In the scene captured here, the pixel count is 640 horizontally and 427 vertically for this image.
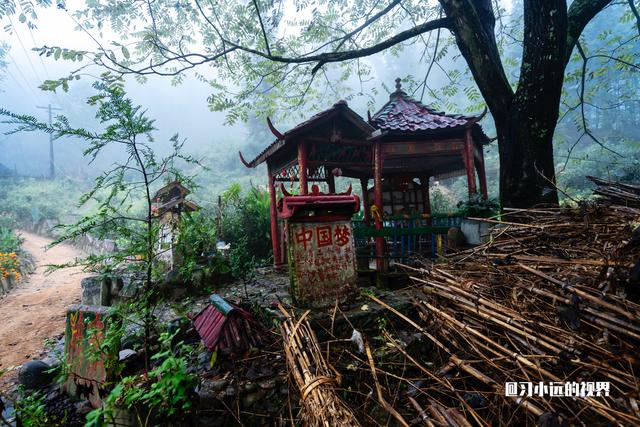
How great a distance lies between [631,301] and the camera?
4.70 feet

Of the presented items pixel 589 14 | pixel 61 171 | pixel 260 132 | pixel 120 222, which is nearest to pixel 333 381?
pixel 120 222

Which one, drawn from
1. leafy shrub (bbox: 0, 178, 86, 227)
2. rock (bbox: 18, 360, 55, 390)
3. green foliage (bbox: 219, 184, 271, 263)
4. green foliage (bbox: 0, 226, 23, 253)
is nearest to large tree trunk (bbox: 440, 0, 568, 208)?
green foliage (bbox: 219, 184, 271, 263)

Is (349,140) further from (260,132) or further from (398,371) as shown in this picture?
(260,132)

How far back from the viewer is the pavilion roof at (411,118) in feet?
22.8

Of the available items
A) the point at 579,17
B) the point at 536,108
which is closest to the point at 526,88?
the point at 536,108

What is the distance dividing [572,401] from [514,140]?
442 cm

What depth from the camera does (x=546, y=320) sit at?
5.25 feet

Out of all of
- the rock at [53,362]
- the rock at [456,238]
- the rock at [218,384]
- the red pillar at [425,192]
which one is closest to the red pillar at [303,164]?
the rock at [456,238]

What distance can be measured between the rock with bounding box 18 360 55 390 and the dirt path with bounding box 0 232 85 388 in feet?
1.34

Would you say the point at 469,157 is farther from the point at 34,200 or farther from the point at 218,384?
the point at 34,200

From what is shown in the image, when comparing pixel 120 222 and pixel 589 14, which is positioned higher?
pixel 589 14

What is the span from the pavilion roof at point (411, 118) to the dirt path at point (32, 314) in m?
6.69

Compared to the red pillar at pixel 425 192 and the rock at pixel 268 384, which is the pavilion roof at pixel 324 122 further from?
the red pillar at pixel 425 192

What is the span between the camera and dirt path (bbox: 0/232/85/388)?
5914 mm
